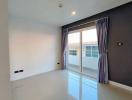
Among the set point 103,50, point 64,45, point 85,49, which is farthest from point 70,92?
point 64,45

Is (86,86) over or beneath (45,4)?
beneath

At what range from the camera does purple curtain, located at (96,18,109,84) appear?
3.37 metres

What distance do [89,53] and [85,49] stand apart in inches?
10.3

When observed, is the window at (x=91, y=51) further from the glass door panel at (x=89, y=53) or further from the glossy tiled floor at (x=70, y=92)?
the glossy tiled floor at (x=70, y=92)

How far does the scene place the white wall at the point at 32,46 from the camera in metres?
Result: 3.92

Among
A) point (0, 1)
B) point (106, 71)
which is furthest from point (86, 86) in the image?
point (0, 1)

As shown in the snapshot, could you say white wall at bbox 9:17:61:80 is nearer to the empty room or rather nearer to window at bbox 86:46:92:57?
the empty room

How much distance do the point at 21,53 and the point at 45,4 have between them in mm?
2290

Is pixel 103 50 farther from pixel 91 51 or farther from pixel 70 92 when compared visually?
pixel 70 92

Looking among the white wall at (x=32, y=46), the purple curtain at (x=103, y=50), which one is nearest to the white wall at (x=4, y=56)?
the purple curtain at (x=103, y=50)

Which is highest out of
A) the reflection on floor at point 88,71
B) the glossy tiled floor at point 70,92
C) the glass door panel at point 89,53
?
the glass door panel at point 89,53

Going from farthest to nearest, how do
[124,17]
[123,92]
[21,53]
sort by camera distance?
[21,53], [124,17], [123,92]

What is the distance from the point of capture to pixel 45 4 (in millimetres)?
2859

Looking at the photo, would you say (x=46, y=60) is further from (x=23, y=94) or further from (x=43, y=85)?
(x=23, y=94)
